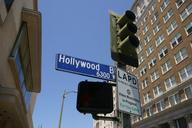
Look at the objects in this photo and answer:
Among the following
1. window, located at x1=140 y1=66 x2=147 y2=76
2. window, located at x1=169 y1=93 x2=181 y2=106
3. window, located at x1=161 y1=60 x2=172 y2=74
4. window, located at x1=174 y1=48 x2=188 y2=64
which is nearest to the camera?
window, located at x1=169 y1=93 x2=181 y2=106

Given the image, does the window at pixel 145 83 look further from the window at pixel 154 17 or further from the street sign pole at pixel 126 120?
the street sign pole at pixel 126 120

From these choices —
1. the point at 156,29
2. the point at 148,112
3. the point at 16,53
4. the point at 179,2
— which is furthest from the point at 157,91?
the point at 16,53

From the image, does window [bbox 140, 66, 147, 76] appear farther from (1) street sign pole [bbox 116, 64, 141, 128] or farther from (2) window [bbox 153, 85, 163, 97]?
(1) street sign pole [bbox 116, 64, 141, 128]

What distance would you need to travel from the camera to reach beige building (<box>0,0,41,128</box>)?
8406 mm

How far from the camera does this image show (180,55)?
112 ft

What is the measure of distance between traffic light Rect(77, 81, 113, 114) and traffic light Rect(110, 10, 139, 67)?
2.45 ft

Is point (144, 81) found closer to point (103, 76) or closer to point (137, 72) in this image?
point (137, 72)

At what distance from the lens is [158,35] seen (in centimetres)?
4219

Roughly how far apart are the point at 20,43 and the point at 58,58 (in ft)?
22.9

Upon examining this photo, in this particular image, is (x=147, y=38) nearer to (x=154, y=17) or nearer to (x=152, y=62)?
(x=154, y=17)

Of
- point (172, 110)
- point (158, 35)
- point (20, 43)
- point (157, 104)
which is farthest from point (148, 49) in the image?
point (20, 43)

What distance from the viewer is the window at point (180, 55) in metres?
32.9

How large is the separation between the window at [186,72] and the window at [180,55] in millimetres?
1707

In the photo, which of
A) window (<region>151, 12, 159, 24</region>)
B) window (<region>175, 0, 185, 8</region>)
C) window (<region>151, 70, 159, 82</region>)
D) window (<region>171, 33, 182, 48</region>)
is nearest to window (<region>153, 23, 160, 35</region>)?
window (<region>151, 12, 159, 24</region>)
